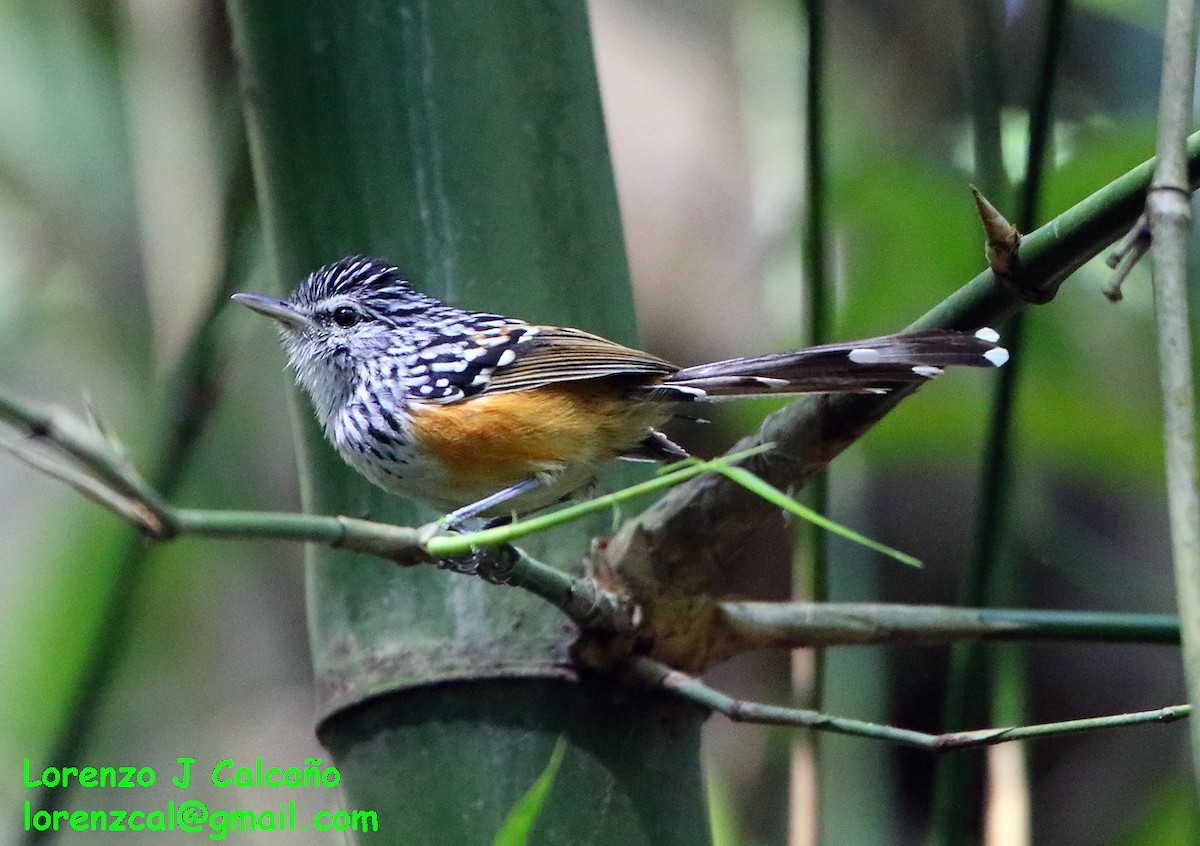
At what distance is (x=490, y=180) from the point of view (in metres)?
2.34

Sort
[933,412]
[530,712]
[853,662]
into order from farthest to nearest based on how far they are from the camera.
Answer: [853,662], [933,412], [530,712]

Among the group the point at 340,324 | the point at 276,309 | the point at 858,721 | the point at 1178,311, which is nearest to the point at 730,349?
the point at 340,324

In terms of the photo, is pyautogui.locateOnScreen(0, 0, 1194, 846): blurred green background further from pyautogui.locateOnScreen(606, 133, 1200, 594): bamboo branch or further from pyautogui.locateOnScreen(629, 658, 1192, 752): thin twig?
pyautogui.locateOnScreen(629, 658, 1192, 752): thin twig

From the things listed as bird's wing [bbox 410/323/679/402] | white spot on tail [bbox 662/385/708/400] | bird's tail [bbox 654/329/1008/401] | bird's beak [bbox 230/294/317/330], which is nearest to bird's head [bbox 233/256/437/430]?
bird's beak [bbox 230/294/317/330]

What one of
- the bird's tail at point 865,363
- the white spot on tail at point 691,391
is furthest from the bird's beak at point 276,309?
the bird's tail at point 865,363

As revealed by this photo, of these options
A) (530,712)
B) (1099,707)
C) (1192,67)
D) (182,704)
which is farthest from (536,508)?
(1099,707)

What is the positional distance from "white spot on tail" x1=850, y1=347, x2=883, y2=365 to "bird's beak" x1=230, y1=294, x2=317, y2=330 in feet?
3.97

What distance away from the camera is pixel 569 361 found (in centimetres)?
264

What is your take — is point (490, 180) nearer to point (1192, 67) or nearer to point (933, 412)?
point (1192, 67)

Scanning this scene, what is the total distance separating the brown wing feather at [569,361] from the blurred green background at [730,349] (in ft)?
1.99

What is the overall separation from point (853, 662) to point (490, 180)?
7.14 ft

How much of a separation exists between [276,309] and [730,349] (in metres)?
2.61

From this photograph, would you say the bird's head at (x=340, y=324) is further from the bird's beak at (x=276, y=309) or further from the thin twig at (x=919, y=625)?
the thin twig at (x=919, y=625)

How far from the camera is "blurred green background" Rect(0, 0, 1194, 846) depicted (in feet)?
10.5
